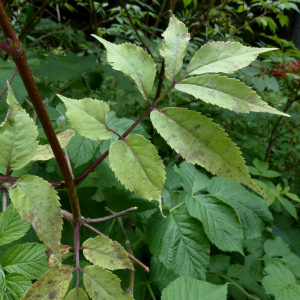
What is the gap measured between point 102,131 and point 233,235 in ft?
1.98

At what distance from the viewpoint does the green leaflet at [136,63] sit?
0.45 meters

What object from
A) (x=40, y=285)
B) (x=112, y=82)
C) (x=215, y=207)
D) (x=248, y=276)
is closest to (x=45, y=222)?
(x=40, y=285)

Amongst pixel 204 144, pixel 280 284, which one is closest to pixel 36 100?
pixel 204 144

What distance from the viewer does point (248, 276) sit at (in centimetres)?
120

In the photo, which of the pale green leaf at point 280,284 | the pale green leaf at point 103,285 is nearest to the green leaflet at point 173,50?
the pale green leaf at point 103,285

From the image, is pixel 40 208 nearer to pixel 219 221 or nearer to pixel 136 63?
pixel 136 63

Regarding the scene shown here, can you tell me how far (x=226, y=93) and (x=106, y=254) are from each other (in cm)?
36

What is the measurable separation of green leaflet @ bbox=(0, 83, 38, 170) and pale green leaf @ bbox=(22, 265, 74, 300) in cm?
19

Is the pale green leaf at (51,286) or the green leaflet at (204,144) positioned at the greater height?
the green leaflet at (204,144)

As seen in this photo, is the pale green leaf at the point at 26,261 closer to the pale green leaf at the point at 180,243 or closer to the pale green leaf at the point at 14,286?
the pale green leaf at the point at 14,286

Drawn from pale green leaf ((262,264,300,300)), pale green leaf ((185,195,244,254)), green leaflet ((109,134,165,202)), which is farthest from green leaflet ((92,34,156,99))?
pale green leaf ((262,264,300,300))

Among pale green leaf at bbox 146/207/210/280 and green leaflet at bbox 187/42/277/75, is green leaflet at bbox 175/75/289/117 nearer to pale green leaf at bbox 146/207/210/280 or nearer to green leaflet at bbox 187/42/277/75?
green leaflet at bbox 187/42/277/75

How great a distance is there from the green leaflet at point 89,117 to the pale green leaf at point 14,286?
0.32m

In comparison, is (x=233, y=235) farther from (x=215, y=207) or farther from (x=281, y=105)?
(x=281, y=105)
